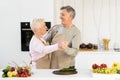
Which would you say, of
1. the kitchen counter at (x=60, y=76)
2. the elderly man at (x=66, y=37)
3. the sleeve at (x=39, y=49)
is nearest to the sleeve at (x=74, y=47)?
the elderly man at (x=66, y=37)

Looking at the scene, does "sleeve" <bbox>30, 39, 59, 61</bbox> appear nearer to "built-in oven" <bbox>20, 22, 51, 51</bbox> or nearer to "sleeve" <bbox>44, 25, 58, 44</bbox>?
"sleeve" <bbox>44, 25, 58, 44</bbox>

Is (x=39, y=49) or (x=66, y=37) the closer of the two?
(x=39, y=49)

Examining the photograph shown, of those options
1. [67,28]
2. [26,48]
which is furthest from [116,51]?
[67,28]

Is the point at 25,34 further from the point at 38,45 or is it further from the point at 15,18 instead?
the point at 38,45

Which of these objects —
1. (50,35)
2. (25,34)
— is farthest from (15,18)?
(50,35)

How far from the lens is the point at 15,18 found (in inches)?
187

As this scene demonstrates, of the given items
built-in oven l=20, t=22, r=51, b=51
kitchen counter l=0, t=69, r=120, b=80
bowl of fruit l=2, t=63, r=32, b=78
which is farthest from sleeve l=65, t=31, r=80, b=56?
built-in oven l=20, t=22, r=51, b=51

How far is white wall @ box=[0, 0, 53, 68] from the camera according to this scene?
15.5 feet

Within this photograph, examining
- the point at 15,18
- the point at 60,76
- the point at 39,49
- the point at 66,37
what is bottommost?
the point at 60,76

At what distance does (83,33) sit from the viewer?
18.4ft

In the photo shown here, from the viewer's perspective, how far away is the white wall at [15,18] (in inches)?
185

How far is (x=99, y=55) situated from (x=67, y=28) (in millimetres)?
1763

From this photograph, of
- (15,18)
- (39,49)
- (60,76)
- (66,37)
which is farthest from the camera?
(15,18)

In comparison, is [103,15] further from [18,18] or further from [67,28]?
[67,28]
